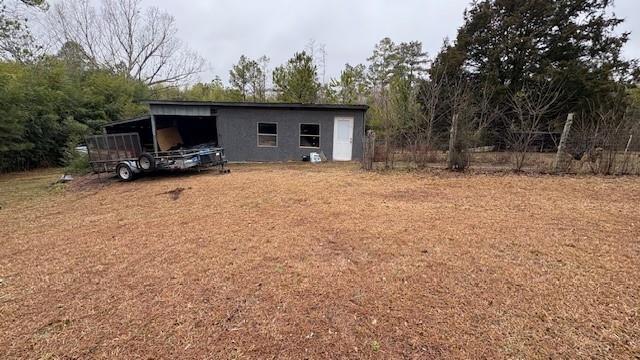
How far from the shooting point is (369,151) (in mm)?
8555

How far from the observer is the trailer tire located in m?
8.26

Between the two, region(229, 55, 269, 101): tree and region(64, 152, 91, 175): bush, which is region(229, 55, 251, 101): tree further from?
region(64, 152, 91, 175): bush

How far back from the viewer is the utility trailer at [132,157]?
8.12 meters

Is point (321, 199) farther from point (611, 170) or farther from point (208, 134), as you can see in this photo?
point (208, 134)

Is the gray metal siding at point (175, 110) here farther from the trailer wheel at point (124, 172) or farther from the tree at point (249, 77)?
the tree at point (249, 77)

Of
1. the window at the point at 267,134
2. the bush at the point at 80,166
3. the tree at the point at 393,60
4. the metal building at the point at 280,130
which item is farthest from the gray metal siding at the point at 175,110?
the tree at the point at 393,60

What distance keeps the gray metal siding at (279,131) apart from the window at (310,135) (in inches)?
5.4

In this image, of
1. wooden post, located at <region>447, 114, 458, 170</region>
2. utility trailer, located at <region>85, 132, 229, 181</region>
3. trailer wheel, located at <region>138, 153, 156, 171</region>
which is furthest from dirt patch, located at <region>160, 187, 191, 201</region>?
wooden post, located at <region>447, 114, 458, 170</region>

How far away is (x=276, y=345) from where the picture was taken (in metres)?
1.86

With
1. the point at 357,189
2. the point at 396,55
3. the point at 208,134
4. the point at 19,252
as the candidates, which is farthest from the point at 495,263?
the point at 396,55

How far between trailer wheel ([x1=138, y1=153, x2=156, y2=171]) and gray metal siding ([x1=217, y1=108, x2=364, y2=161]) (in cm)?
384

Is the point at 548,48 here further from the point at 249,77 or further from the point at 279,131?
the point at 249,77

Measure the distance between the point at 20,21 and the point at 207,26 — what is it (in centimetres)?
1211

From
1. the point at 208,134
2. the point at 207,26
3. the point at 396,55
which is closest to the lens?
the point at 208,134
